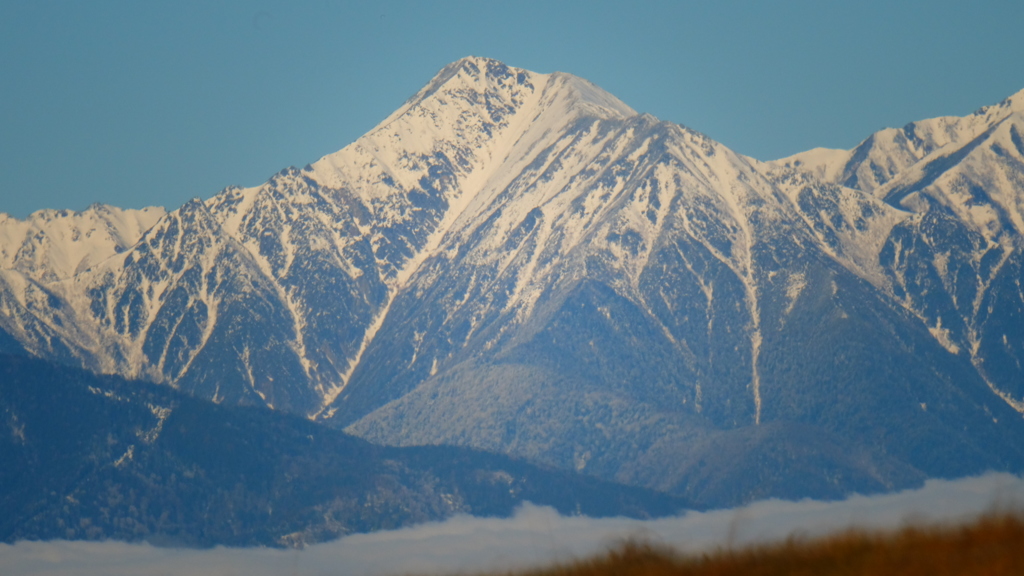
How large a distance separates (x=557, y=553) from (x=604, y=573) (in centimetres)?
178

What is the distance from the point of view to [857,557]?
22.1m

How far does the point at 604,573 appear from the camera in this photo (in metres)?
23.7

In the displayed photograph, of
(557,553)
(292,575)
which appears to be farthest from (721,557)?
(292,575)

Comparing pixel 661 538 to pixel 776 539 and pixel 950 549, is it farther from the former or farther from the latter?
pixel 950 549

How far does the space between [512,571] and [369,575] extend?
8.02 ft

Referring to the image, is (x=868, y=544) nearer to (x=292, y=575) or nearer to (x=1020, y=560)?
(x=1020, y=560)

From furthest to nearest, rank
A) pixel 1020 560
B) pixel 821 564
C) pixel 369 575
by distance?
pixel 369 575
pixel 821 564
pixel 1020 560

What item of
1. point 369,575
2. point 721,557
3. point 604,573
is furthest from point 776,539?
point 369,575

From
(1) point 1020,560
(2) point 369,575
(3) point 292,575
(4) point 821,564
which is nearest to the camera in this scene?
(1) point 1020,560

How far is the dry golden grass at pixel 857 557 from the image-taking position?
2052cm

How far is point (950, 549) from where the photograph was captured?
2123 cm

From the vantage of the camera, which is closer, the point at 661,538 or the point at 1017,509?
the point at 1017,509

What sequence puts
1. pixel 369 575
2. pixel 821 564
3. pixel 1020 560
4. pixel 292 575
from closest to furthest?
pixel 1020 560, pixel 821 564, pixel 292 575, pixel 369 575

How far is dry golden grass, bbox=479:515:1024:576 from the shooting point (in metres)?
20.5
